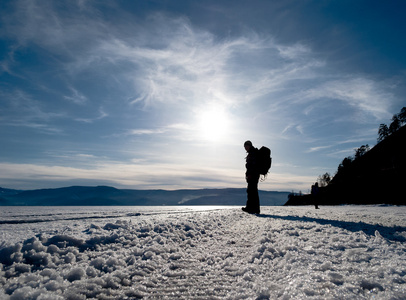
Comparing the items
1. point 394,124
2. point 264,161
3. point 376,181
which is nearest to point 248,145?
point 264,161

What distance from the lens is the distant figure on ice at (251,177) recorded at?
29.3 feet

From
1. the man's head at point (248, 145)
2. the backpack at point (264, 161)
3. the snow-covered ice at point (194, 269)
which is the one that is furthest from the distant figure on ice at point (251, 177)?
the snow-covered ice at point (194, 269)

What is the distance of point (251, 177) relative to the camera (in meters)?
9.12

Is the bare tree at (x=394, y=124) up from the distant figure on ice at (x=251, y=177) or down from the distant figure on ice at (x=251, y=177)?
up

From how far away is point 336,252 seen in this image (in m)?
2.38

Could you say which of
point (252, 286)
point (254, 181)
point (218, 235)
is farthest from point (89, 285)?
point (254, 181)

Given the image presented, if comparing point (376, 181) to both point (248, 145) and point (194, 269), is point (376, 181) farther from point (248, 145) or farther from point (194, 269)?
point (194, 269)

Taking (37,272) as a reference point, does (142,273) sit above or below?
below

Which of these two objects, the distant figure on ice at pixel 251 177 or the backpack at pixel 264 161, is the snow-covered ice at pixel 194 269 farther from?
the backpack at pixel 264 161

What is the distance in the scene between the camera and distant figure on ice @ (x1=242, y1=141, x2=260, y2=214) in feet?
29.3

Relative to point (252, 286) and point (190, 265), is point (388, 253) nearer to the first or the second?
point (252, 286)

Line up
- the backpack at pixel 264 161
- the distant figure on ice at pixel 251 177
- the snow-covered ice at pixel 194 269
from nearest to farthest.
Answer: the snow-covered ice at pixel 194 269 → the distant figure on ice at pixel 251 177 → the backpack at pixel 264 161

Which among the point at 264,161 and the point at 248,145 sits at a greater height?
the point at 248,145

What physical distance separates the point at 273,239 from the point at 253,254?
0.81 meters
